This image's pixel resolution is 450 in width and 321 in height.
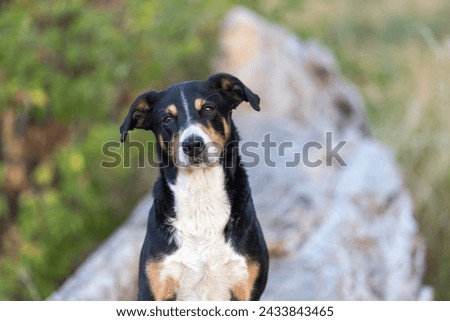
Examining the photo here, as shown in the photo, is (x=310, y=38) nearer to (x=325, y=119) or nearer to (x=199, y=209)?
(x=325, y=119)

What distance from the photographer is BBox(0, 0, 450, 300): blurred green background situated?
25.2ft

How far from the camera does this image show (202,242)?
4.27 metres

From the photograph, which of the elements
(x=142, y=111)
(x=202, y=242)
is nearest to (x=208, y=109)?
(x=142, y=111)

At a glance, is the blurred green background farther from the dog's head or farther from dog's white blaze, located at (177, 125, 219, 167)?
dog's white blaze, located at (177, 125, 219, 167)

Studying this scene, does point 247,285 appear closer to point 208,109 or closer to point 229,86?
point 208,109

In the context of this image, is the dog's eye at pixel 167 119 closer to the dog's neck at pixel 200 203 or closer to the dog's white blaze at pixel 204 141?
the dog's white blaze at pixel 204 141

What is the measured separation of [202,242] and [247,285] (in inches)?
11.8

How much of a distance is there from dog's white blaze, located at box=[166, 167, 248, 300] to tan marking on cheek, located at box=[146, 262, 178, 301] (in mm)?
24

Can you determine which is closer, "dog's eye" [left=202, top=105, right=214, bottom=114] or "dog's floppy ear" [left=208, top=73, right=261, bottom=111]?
"dog's eye" [left=202, top=105, right=214, bottom=114]

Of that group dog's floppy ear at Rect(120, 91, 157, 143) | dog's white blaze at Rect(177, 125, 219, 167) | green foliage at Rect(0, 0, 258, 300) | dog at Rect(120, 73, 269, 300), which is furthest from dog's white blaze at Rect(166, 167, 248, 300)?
green foliage at Rect(0, 0, 258, 300)

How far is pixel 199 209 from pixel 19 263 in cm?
398

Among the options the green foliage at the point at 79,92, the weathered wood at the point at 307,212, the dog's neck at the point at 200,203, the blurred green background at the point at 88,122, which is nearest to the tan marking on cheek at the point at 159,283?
the dog's neck at the point at 200,203

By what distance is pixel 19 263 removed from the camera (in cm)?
788

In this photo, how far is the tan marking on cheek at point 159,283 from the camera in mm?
4227
